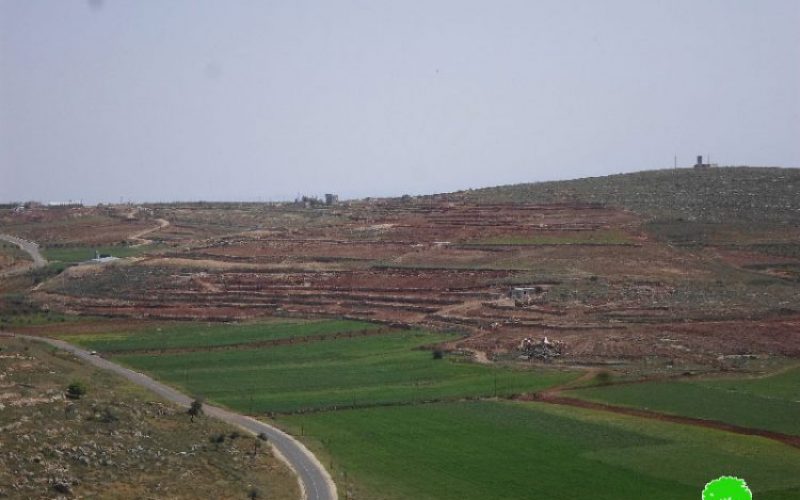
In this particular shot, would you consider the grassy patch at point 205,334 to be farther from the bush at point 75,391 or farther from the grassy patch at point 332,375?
the bush at point 75,391

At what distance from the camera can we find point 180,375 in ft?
186

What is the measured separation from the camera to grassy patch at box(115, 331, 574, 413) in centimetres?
4978

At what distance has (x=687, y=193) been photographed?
130 m

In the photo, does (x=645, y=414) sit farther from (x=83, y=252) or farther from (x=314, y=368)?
(x=83, y=252)

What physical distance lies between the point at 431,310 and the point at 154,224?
7450cm

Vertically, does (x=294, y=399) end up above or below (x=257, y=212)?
below

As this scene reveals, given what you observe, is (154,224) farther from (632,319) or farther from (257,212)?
(632,319)

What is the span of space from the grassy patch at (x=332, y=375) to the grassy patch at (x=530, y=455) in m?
3.56

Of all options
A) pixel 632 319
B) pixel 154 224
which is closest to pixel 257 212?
pixel 154 224

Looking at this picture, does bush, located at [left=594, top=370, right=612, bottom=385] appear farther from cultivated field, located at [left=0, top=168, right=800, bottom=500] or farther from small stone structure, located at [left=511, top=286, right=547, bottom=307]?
small stone structure, located at [left=511, top=286, right=547, bottom=307]

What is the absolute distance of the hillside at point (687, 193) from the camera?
115750 mm

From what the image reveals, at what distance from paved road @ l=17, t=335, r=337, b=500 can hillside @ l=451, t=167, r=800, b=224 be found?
75229mm

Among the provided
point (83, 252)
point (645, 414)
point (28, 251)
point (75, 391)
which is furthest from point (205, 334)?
point (28, 251)

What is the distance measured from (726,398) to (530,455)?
47.8 feet
